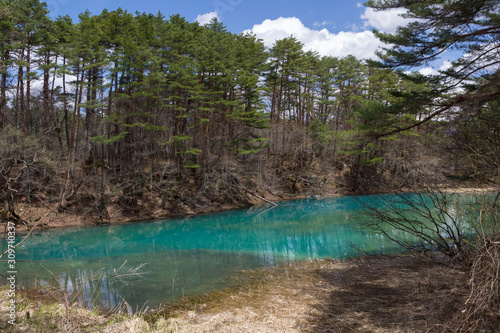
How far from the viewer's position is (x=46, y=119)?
22.1 metres

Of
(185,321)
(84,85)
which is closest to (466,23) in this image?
(185,321)

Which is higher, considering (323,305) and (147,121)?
(147,121)

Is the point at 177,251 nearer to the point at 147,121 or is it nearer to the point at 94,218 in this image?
the point at 94,218

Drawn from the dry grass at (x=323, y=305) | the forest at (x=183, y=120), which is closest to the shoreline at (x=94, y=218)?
the forest at (x=183, y=120)

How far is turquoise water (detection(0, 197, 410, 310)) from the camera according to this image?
8.30m

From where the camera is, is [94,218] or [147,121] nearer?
[94,218]

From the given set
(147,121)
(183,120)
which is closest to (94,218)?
(147,121)

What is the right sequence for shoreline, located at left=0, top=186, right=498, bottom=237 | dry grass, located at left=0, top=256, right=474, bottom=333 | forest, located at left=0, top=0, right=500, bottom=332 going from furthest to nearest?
shoreline, located at left=0, top=186, right=498, bottom=237 → forest, located at left=0, top=0, right=500, bottom=332 → dry grass, located at left=0, top=256, right=474, bottom=333

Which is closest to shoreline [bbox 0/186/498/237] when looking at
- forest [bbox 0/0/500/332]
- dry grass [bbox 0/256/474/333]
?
forest [bbox 0/0/500/332]

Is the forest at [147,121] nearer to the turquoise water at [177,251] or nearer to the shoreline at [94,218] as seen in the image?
the shoreline at [94,218]

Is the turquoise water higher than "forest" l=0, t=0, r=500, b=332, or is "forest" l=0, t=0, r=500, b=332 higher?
"forest" l=0, t=0, r=500, b=332

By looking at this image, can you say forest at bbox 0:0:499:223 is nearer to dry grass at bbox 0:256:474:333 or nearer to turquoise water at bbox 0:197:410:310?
turquoise water at bbox 0:197:410:310

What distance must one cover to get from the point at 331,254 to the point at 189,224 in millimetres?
10027

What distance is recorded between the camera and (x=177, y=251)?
42.0ft
